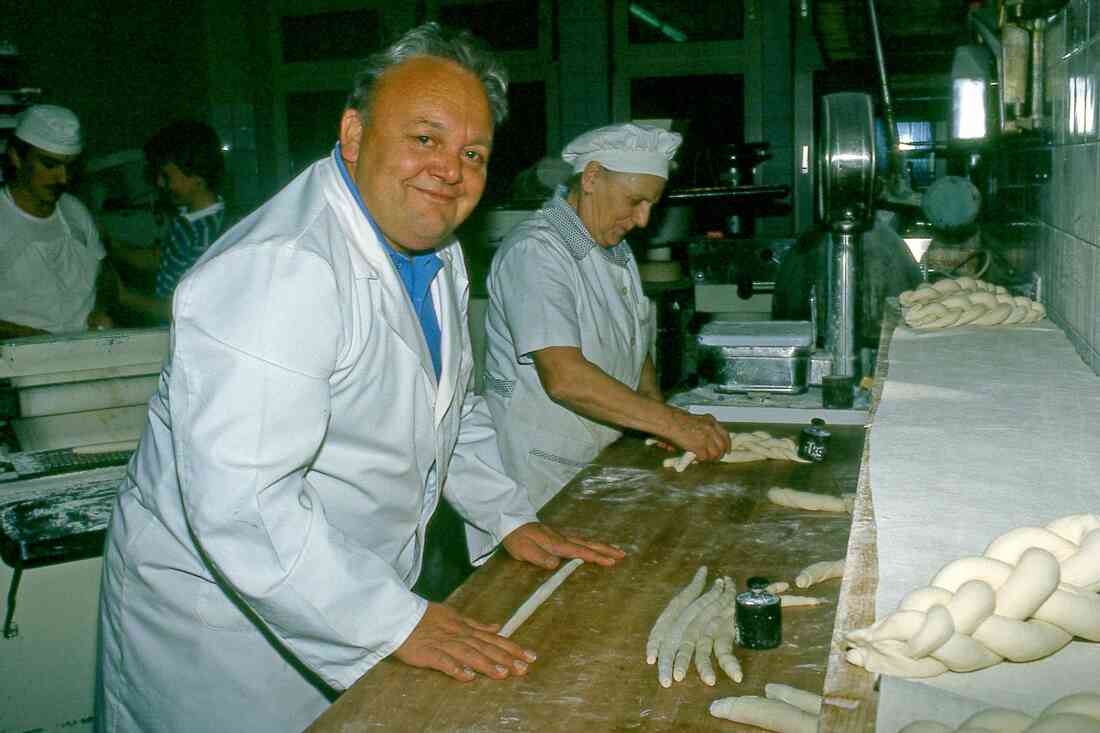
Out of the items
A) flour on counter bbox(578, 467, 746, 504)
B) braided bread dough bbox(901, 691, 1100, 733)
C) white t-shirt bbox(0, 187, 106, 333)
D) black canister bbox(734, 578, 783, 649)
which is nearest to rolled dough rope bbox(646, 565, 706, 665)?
black canister bbox(734, 578, 783, 649)

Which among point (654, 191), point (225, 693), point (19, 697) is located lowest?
point (19, 697)

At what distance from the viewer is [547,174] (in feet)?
17.3

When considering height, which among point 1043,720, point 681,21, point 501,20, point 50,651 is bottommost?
point 50,651

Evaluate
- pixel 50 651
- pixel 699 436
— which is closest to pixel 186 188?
pixel 50 651

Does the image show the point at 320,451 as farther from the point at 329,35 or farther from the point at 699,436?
the point at 329,35

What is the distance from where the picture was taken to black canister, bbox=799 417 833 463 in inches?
96.2

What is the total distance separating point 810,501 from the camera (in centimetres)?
205

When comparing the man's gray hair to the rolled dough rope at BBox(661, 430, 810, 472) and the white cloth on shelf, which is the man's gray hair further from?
the rolled dough rope at BBox(661, 430, 810, 472)

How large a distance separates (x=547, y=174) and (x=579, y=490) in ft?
10.8

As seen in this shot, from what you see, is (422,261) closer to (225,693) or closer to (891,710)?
(225,693)

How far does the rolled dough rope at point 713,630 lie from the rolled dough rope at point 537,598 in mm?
283

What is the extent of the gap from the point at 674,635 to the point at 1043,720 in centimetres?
78

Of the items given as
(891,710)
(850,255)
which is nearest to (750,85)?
(850,255)

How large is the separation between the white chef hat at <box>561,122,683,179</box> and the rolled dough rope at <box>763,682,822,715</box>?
5.79 feet
